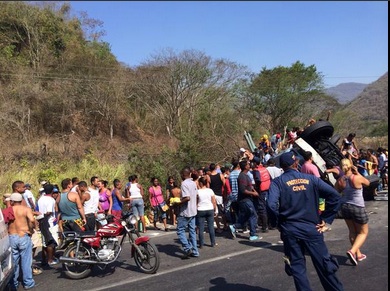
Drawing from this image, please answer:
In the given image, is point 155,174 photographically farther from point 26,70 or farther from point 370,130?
point 370,130

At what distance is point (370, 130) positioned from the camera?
118 ft

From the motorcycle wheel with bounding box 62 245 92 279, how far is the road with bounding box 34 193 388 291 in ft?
0.39

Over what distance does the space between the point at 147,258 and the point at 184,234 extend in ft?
3.33

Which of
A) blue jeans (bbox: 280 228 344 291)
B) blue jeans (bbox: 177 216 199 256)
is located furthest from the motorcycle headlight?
blue jeans (bbox: 280 228 344 291)

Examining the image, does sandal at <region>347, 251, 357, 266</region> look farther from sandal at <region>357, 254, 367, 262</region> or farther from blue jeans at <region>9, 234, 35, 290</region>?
blue jeans at <region>9, 234, 35, 290</region>

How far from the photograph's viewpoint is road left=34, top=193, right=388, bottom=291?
6.09 metres

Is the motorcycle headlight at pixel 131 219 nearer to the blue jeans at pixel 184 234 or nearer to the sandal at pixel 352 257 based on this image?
the blue jeans at pixel 184 234

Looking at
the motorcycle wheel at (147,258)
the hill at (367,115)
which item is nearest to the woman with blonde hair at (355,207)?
the motorcycle wheel at (147,258)

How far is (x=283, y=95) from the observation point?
111 feet

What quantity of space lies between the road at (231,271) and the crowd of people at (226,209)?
287 millimetres

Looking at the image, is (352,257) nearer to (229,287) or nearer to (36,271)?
(229,287)

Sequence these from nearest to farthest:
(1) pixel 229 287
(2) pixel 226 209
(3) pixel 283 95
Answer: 1. (1) pixel 229 287
2. (2) pixel 226 209
3. (3) pixel 283 95

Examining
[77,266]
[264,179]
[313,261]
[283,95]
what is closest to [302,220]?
[313,261]

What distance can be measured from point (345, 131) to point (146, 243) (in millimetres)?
27714
